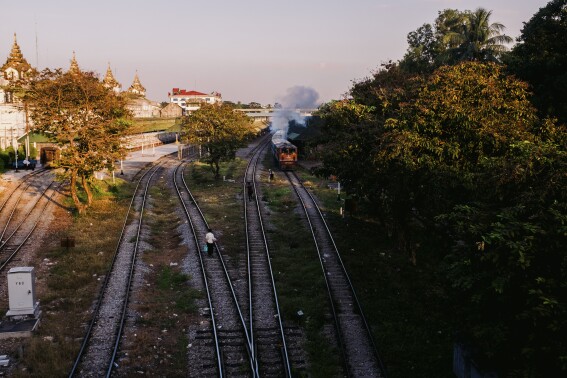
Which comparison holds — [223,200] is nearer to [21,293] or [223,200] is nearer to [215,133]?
[215,133]

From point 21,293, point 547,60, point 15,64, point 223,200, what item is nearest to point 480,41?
point 547,60

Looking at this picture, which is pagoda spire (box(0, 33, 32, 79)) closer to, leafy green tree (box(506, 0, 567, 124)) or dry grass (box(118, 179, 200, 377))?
dry grass (box(118, 179, 200, 377))

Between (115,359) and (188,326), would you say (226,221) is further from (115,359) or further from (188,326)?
(115,359)

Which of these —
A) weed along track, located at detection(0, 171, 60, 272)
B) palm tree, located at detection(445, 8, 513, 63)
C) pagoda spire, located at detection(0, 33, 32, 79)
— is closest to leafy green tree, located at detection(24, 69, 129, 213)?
weed along track, located at detection(0, 171, 60, 272)

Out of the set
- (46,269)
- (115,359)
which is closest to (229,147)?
(46,269)

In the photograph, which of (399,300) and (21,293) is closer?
(21,293)

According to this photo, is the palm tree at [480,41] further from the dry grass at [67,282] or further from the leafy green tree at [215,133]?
the dry grass at [67,282]
